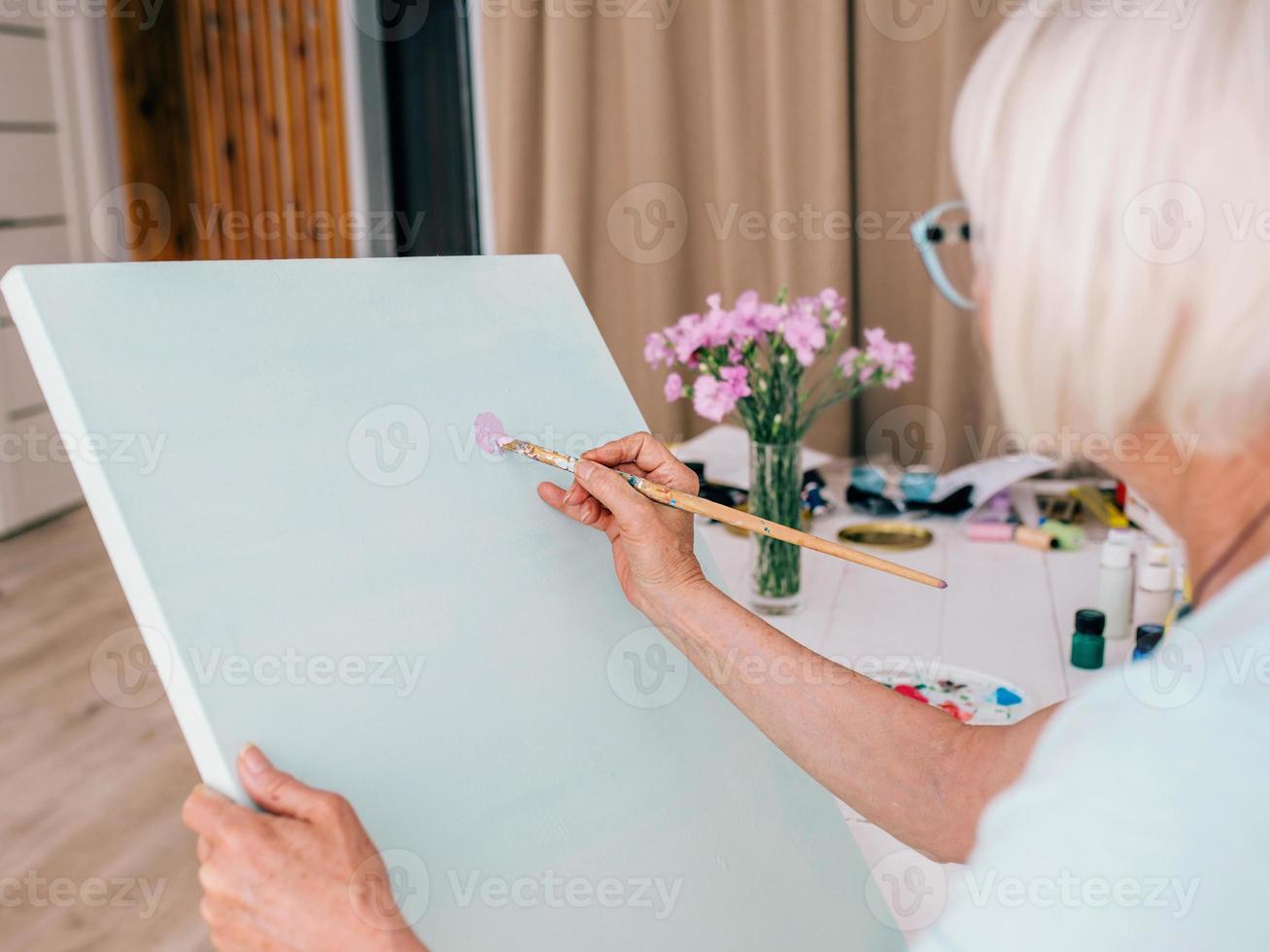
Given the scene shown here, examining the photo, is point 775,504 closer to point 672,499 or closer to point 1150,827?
point 672,499

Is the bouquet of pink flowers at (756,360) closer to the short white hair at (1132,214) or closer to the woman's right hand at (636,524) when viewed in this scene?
the woman's right hand at (636,524)

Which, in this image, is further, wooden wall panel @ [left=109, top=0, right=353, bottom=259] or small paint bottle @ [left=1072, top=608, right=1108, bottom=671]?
wooden wall panel @ [left=109, top=0, right=353, bottom=259]

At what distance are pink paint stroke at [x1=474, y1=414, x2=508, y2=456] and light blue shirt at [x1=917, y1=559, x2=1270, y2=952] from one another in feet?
1.53

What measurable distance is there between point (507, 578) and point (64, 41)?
12.1ft

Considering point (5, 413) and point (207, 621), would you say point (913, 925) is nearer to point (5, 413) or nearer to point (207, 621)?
point (207, 621)

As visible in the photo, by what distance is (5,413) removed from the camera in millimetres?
3482

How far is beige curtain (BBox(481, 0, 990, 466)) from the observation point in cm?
265

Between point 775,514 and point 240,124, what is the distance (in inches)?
130

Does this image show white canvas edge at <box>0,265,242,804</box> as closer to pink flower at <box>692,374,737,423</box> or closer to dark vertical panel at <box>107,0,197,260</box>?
pink flower at <box>692,374,737,423</box>

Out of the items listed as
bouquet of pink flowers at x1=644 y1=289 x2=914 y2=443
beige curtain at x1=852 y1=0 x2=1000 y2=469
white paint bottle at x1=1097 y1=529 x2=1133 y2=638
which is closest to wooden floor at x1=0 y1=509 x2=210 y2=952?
bouquet of pink flowers at x1=644 y1=289 x2=914 y2=443

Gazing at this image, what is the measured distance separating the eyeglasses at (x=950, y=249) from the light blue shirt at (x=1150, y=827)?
28cm

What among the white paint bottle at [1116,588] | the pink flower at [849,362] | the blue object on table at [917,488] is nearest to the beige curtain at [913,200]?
the blue object on table at [917,488]

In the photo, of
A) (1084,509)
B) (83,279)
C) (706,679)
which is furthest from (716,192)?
(83,279)

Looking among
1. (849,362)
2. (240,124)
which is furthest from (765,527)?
(240,124)
